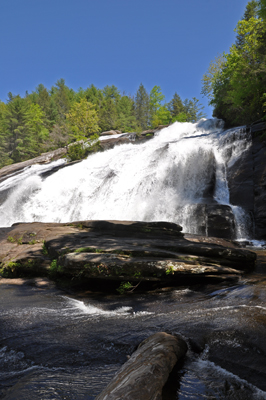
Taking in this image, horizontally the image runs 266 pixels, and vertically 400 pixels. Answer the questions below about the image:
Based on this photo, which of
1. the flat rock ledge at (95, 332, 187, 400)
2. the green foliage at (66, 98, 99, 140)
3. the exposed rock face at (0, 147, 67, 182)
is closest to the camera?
the flat rock ledge at (95, 332, 187, 400)

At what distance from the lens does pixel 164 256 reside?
6.70 metres

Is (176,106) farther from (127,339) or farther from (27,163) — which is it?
(127,339)

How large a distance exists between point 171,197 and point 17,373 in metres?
14.1

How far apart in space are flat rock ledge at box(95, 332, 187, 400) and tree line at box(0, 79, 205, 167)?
2930 centimetres

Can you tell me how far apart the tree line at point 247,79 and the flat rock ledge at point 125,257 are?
43.4 feet

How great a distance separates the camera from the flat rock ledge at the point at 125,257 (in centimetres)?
618

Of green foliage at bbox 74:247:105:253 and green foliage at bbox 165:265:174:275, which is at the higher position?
green foliage at bbox 74:247:105:253

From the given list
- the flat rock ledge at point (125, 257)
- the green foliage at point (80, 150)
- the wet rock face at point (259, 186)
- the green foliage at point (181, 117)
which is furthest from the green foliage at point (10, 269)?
the green foliage at point (181, 117)

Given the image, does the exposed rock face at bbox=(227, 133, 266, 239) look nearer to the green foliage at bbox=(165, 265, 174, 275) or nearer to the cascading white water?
the cascading white water

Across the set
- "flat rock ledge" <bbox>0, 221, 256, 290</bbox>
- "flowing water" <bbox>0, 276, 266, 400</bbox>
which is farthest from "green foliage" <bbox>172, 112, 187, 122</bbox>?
"flowing water" <bbox>0, 276, 266, 400</bbox>

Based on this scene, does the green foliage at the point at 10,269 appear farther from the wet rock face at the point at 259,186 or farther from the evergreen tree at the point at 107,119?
the evergreen tree at the point at 107,119

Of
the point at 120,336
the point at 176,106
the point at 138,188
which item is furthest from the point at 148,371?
the point at 176,106

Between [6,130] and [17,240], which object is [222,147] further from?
[6,130]

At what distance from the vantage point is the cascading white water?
52.7 ft
